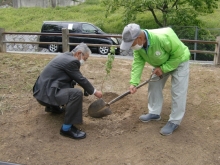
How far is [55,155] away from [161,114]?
1.79 m

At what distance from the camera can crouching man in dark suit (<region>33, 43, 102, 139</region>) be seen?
3.29 m

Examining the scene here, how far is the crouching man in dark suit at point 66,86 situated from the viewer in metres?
3.29

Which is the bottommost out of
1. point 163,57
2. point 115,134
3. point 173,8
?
point 115,134

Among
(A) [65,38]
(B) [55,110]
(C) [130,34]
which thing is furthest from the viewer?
(A) [65,38]

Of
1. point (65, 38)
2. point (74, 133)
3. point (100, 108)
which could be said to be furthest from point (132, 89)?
point (65, 38)

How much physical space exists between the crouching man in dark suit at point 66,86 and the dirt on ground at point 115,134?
330 millimetres

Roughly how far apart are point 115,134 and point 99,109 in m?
0.43

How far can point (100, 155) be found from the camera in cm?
318

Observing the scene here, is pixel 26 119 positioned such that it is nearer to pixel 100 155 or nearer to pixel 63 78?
pixel 63 78

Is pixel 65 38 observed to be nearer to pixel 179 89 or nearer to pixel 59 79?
pixel 59 79

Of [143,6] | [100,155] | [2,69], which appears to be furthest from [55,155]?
[143,6]

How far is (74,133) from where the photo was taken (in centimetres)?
348

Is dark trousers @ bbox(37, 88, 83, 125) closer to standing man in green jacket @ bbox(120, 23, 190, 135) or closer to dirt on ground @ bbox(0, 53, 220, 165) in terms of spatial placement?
dirt on ground @ bbox(0, 53, 220, 165)

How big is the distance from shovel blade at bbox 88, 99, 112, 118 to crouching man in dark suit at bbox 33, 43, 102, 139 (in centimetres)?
39
